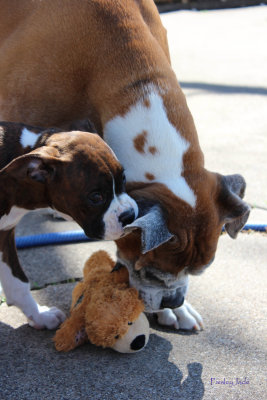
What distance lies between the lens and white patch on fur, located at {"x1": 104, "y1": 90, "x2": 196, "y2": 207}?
2.99 meters

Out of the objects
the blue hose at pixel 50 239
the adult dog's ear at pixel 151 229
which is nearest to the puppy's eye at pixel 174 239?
the adult dog's ear at pixel 151 229

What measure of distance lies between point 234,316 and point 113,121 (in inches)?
53.0

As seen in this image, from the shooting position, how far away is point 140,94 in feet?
10.4

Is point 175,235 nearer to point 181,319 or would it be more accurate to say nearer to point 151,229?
point 151,229

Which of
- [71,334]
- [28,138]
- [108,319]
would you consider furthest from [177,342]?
[28,138]

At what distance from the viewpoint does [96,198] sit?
2904 millimetres

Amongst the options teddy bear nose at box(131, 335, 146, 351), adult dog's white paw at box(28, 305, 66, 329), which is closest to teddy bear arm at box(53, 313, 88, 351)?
adult dog's white paw at box(28, 305, 66, 329)

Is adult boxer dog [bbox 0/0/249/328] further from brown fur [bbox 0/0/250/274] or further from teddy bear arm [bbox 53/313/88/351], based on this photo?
teddy bear arm [bbox 53/313/88/351]

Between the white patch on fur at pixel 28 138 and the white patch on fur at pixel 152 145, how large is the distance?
425 millimetres

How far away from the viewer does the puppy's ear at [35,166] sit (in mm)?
2795

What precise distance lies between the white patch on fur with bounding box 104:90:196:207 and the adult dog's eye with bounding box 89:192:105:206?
0.89 feet

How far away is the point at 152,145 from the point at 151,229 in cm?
57

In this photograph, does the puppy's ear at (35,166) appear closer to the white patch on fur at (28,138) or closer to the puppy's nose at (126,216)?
the white patch on fur at (28,138)

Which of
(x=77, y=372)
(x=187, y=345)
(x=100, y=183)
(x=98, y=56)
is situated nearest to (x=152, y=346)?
(x=187, y=345)
